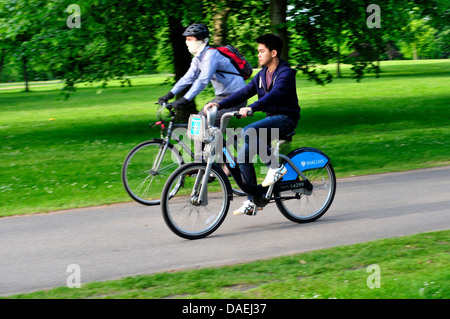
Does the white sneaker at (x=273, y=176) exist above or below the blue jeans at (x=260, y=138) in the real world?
below

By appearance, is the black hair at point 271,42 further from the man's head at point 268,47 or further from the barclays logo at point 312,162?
the barclays logo at point 312,162

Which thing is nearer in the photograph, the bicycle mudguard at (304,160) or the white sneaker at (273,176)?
the white sneaker at (273,176)

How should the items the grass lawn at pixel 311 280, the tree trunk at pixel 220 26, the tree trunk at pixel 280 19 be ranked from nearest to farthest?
the grass lawn at pixel 311 280 → the tree trunk at pixel 280 19 → the tree trunk at pixel 220 26

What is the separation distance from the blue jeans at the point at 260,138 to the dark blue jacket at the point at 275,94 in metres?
0.09

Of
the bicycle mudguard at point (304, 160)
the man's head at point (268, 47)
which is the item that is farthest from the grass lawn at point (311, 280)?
the man's head at point (268, 47)

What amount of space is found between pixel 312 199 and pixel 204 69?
75.2 inches

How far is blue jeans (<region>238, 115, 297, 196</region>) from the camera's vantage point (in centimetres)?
581

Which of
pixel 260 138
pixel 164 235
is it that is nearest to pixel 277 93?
pixel 260 138

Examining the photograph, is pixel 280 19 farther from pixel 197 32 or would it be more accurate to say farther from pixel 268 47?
pixel 268 47

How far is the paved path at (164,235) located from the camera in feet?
16.4

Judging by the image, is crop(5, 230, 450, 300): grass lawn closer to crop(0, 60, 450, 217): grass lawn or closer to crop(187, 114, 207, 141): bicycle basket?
crop(187, 114, 207, 141): bicycle basket

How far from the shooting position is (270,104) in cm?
576

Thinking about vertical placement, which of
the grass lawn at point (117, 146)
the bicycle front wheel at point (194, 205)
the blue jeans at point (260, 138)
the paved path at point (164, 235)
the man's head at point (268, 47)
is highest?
the man's head at point (268, 47)

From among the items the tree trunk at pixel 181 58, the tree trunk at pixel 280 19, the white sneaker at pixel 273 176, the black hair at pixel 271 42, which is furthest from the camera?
the tree trunk at pixel 181 58
